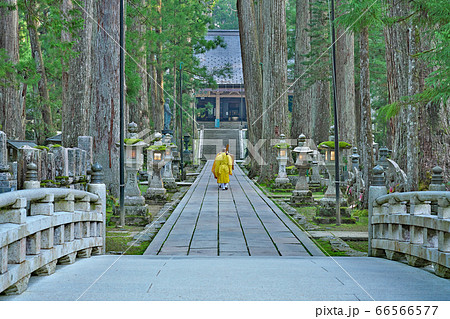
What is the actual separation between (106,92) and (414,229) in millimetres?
9663

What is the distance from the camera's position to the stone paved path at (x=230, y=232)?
8.30 m

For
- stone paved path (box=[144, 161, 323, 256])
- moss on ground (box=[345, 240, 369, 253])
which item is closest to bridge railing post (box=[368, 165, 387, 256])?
stone paved path (box=[144, 161, 323, 256])

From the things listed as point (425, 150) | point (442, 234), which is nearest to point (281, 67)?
point (425, 150)

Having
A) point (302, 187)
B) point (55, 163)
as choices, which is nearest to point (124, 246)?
point (55, 163)

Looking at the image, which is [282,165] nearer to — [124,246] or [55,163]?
[124,246]

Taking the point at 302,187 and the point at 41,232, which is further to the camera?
the point at 302,187

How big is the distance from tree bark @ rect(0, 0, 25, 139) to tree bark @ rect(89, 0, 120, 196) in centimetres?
427

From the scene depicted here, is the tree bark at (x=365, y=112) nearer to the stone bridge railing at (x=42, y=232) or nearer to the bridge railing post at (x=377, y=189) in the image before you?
the bridge railing post at (x=377, y=189)

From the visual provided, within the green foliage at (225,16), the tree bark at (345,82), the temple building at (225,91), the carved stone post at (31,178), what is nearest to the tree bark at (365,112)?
the tree bark at (345,82)

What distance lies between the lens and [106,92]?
13977mm

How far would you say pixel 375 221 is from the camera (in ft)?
24.0

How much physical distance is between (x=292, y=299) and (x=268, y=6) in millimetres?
18200

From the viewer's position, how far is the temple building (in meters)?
52.2

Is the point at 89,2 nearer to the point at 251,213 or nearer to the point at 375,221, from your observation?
the point at 251,213
